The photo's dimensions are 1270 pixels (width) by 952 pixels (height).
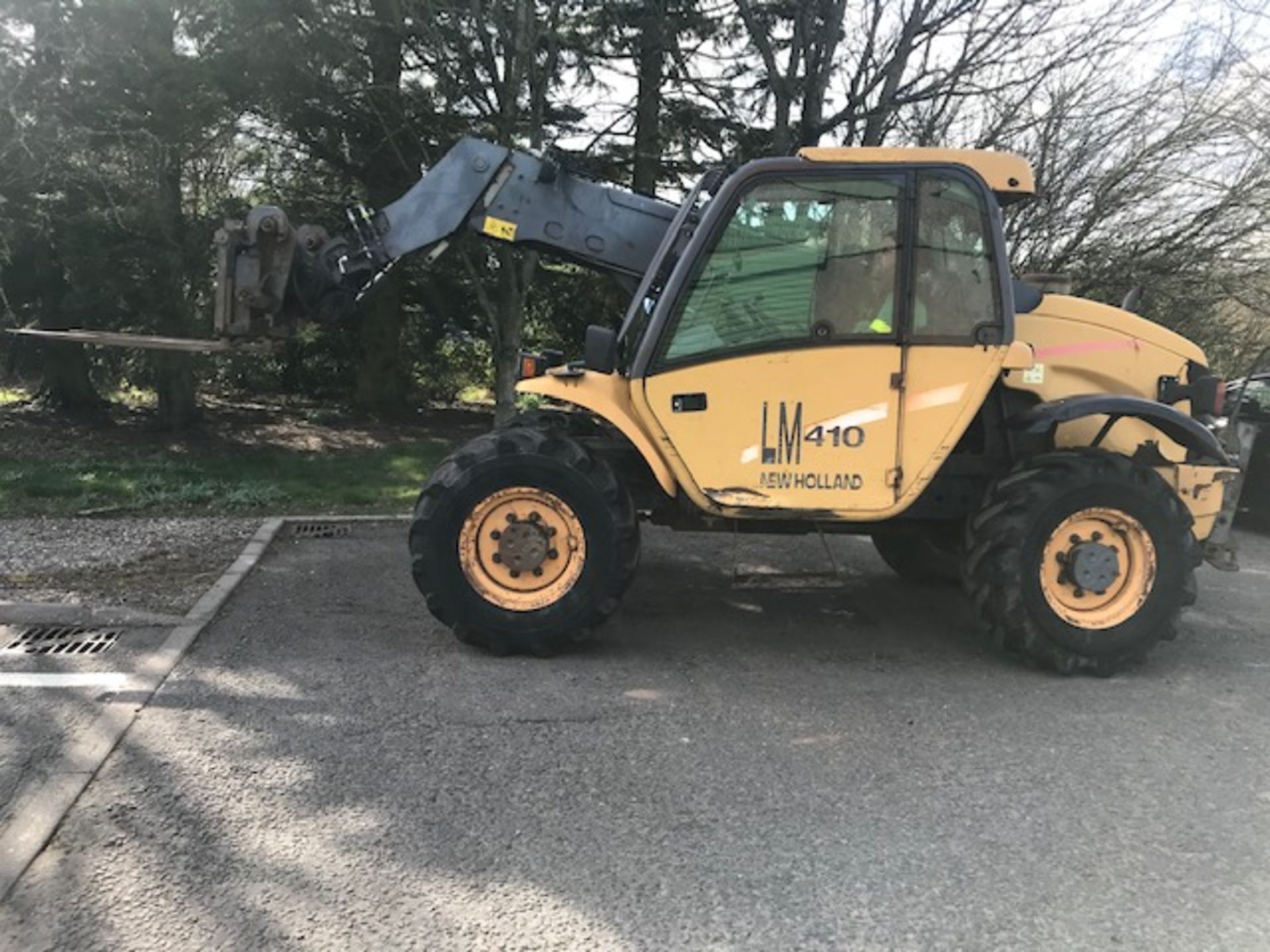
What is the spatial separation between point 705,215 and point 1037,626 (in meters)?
2.73

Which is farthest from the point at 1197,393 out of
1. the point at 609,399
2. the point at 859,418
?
the point at 609,399

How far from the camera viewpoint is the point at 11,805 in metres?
3.38

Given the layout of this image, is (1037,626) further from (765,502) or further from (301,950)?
(301,950)

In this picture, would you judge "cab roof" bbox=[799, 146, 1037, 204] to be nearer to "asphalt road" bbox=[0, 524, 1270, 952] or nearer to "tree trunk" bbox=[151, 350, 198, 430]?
"asphalt road" bbox=[0, 524, 1270, 952]

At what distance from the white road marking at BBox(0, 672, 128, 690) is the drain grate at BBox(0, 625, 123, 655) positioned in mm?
324

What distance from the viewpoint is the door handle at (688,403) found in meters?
4.88

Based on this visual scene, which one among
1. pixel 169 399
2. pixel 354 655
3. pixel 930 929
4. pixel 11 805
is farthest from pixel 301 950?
pixel 169 399

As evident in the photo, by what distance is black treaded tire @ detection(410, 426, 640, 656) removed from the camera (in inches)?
193

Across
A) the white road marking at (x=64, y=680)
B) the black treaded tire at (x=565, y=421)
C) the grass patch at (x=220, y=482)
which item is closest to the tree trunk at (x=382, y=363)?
the grass patch at (x=220, y=482)

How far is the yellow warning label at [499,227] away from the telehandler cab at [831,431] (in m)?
0.88

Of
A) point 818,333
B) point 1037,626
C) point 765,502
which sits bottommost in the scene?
point 1037,626

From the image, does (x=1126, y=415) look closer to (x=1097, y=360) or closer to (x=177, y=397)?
(x=1097, y=360)

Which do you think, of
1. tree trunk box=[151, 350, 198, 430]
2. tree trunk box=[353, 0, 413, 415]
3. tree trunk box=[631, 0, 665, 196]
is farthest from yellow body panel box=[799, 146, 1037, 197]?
tree trunk box=[151, 350, 198, 430]

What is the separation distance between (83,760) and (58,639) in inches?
70.0
